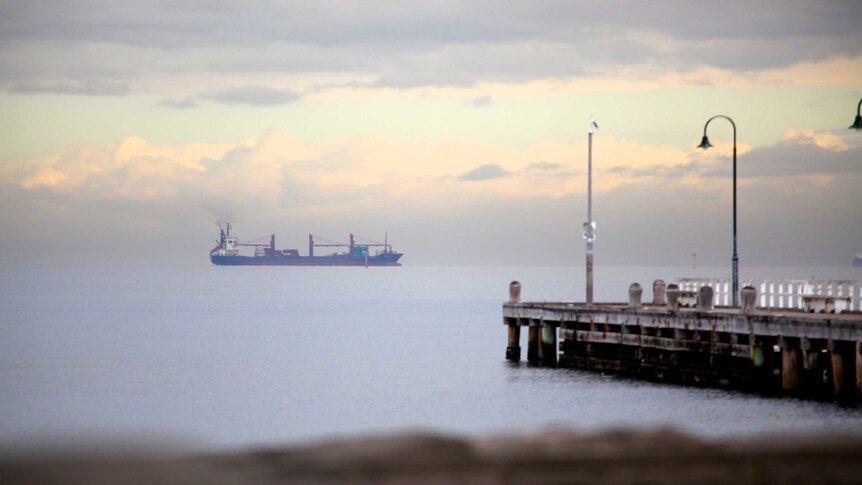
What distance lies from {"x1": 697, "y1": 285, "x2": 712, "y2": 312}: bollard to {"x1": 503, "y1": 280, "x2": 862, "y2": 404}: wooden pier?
0.03m

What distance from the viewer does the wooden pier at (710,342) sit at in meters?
31.9

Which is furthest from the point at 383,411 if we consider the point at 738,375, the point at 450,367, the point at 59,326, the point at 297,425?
the point at 59,326

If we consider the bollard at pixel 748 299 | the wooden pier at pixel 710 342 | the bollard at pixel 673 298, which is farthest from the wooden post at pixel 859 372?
the bollard at pixel 673 298

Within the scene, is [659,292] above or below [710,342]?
above

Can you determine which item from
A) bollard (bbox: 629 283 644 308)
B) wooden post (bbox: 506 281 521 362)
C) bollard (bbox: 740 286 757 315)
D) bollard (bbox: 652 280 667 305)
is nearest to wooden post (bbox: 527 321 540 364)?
wooden post (bbox: 506 281 521 362)

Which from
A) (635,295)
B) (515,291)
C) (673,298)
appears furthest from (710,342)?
(515,291)

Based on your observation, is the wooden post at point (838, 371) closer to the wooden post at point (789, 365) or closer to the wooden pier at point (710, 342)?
the wooden pier at point (710, 342)

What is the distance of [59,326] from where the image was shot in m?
98.0

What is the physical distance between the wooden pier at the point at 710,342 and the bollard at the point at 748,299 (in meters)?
0.03

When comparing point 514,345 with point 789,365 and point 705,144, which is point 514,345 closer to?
point 705,144

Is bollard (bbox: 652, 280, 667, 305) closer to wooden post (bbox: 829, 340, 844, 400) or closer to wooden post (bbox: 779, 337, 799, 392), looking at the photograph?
wooden post (bbox: 779, 337, 799, 392)

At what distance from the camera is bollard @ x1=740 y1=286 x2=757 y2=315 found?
116ft

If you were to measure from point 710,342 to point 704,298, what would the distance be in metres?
1.61

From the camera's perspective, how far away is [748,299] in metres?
35.4
